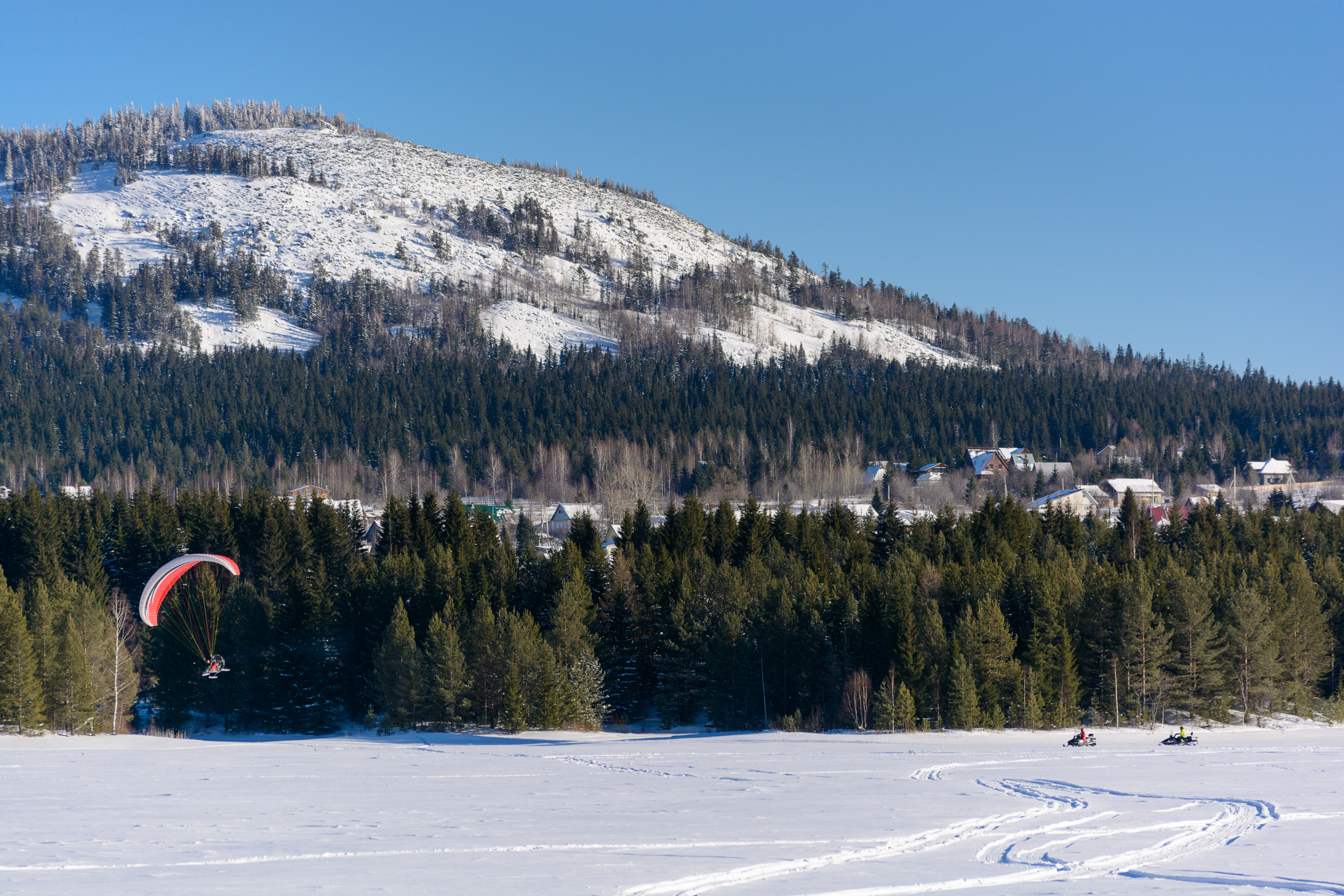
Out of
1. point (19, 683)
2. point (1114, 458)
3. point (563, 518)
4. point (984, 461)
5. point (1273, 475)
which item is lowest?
point (19, 683)

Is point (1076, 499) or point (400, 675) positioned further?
point (1076, 499)

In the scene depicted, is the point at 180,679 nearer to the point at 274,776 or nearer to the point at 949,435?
the point at 274,776

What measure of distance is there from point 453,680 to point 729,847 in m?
33.4

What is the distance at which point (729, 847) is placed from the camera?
45.0 ft

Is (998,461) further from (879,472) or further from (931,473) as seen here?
(879,472)

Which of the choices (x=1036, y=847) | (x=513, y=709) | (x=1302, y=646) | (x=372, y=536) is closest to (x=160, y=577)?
(x=513, y=709)

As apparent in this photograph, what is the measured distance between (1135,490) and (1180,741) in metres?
102

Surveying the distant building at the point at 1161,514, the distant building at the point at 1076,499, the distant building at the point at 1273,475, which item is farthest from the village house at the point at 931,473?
the distant building at the point at 1273,475

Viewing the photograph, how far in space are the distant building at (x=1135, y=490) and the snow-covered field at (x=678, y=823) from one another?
104 meters

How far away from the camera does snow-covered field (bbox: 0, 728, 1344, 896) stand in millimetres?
11844

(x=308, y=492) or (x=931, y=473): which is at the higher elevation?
(x=931, y=473)

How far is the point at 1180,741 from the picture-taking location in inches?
1337

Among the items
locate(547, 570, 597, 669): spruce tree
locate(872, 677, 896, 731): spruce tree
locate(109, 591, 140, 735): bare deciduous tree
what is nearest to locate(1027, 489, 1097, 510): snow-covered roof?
locate(547, 570, 597, 669): spruce tree

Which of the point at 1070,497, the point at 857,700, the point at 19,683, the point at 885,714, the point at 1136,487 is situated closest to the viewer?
the point at 885,714
